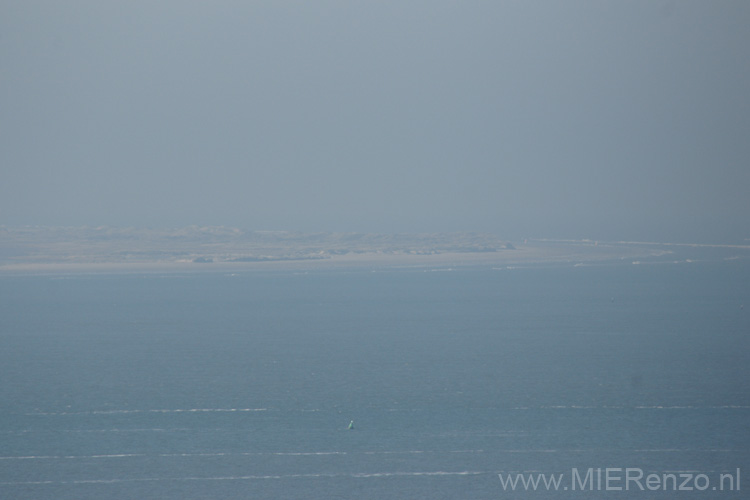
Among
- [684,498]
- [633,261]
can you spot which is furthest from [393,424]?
[633,261]

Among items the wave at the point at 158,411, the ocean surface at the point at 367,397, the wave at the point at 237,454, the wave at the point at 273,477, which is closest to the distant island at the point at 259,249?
the ocean surface at the point at 367,397

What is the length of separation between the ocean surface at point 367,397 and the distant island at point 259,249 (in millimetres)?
43876

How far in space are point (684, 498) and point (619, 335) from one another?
96.5 ft

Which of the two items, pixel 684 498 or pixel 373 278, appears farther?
pixel 373 278

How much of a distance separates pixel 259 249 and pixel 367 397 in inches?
3741

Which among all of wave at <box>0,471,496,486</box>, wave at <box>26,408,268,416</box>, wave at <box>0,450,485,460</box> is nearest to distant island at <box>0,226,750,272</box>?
wave at <box>26,408,268,416</box>

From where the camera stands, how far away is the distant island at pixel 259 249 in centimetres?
11256

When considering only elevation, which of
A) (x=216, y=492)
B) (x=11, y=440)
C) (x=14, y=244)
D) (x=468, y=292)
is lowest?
(x=216, y=492)

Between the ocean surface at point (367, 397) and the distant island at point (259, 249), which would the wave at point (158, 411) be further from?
the distant island at point (259, 249)

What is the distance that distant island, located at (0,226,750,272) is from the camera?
113 metres

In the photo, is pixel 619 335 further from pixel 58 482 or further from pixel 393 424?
pixel 58 482

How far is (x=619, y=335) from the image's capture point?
51.8m

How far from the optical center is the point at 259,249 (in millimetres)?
127312

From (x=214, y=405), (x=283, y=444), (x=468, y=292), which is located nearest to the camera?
(x=283, y=444)
